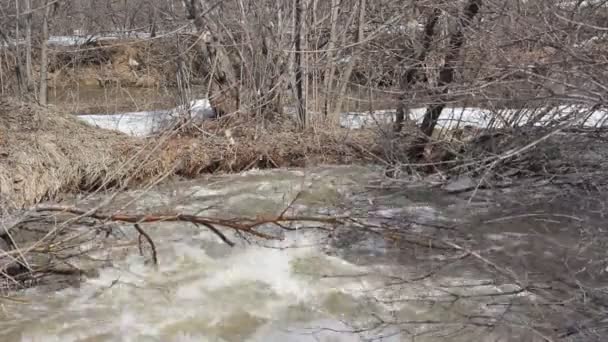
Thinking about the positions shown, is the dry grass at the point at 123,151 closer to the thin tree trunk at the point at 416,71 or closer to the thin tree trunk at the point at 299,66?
the thin tree trunk at the point at 299,66

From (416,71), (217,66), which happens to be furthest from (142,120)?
(416,71)

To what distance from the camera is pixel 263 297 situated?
491 centimetres

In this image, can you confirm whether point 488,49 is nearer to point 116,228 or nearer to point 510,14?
point 510,14

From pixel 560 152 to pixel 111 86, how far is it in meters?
12.5

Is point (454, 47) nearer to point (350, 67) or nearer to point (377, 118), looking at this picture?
point (377, 118)

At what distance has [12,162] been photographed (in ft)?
22.6

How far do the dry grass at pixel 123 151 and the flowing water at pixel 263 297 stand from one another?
1.68 meters

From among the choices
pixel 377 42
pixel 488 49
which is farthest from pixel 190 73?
pixel 488 49

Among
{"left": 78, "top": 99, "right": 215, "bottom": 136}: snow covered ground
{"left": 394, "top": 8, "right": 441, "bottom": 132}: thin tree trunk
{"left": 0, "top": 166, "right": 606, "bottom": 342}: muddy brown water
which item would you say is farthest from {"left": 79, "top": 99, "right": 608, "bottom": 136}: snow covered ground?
{"left": 0, "top": 166, "right": 606, "bottom": 342}: muddy brown water

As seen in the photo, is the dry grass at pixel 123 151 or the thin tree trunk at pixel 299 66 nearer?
the dry grass at pixel 123 151

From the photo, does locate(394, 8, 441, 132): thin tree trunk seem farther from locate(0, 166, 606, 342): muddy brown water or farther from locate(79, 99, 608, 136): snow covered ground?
locate(0, 166, 606, 342): muddy brown water

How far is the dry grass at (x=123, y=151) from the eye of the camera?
23.1 feet

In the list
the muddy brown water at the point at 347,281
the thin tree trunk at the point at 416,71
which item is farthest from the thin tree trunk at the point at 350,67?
the muddy brown water at the point at 347,281

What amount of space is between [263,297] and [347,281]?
0.74m
